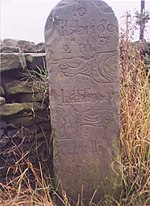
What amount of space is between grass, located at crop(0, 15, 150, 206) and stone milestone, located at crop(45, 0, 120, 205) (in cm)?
11

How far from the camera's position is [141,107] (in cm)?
247

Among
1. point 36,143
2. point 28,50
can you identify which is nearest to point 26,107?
point 36,143

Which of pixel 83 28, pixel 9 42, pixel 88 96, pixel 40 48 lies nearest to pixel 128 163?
pixel 88 96

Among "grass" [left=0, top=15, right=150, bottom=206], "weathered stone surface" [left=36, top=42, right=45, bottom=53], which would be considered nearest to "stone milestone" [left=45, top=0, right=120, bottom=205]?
"grass" [left=0, top=15, right=150, bottom=206]

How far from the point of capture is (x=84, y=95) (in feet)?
7.06

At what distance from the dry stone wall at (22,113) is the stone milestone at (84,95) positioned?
33 centimetres

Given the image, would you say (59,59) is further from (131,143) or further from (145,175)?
(145,175)

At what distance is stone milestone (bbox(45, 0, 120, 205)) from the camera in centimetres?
208

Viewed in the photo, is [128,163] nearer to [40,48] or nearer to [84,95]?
[84,95]

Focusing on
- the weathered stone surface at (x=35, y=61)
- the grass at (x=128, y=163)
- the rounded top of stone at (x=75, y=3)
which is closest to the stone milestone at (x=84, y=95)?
the rounded top of stone at (x=75, y=3)

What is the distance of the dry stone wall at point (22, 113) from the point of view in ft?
7.92

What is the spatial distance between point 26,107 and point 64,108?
0.40m

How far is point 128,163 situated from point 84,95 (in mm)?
547

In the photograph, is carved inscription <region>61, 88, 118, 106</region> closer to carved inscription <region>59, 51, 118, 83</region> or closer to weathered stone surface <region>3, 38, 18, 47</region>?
carved inscription <region>59, 51, 118, 83</region>
